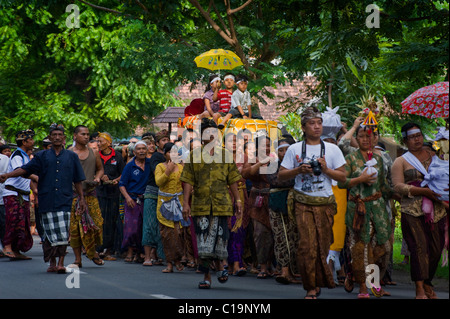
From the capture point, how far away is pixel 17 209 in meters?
14.9

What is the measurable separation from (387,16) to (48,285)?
6120mm

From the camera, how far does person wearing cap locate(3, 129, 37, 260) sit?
1482 centimetres

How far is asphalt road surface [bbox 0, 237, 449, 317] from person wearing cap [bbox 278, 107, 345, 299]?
29 centimetres

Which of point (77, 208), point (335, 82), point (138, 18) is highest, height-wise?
point (138, 18)

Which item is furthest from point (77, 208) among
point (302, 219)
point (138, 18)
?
point (138, 18)

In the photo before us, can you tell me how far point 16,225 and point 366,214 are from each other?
275 inches

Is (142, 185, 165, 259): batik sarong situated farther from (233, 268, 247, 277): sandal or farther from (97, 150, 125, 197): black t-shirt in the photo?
(97, 150, 125, 197): black t-shirt

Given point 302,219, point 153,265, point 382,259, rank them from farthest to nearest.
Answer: point 153,265
point 382,259
point 302,219

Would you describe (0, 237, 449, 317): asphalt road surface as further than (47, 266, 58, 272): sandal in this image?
No

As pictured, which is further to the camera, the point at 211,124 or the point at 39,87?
the point at 39,87

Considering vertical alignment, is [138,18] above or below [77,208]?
above

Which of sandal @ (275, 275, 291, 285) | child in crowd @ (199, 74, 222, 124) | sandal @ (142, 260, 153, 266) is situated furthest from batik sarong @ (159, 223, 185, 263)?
child in crowd @ (199, 74, 222, 124)

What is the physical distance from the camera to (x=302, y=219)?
9.65m

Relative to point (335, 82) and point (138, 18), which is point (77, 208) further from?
point (335, 82)
